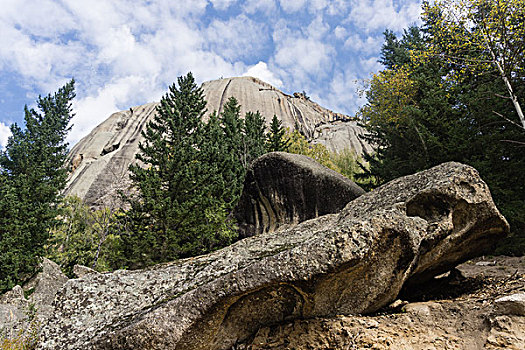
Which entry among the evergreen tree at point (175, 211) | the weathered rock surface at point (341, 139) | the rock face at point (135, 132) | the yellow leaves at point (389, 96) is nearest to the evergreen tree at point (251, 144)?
the evergreen tree at point (175, 211)

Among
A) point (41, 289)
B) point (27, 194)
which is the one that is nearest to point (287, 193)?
point (41, 289)

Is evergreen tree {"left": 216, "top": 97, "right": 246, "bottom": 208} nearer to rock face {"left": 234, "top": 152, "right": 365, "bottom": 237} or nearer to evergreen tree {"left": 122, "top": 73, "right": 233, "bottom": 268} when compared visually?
evergreen tree {"left": 122, "top": 73, "right": 233, "bottom": 268}

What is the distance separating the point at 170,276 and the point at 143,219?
453 inches

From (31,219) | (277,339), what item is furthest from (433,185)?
(31,219)

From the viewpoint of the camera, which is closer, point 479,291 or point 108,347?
point 108,347

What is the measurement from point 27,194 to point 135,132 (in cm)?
2835

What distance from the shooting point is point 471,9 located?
926 centimetres

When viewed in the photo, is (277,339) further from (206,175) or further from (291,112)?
(291,112)

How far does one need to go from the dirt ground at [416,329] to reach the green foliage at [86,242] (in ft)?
44.0

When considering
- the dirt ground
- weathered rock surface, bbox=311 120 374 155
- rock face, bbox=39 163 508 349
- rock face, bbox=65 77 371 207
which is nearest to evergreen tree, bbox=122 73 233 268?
rock face, bbox=39 163 508 349

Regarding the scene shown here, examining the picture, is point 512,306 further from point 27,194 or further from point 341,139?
point 341,139

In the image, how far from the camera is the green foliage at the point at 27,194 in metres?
15.5

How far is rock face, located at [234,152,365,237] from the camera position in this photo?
9.90m

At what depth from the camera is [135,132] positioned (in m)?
43.8
